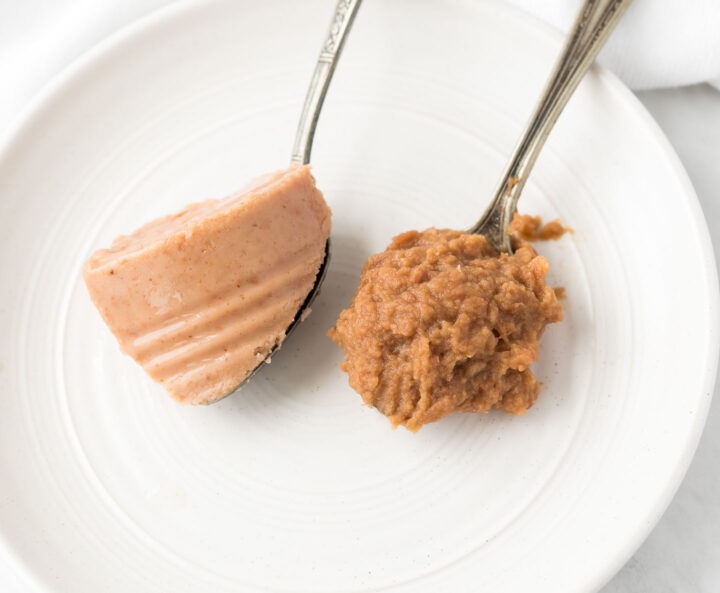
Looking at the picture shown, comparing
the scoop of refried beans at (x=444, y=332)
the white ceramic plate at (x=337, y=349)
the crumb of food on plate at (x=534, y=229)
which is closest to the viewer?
the scoop of refried beans at (x=444, y=332)

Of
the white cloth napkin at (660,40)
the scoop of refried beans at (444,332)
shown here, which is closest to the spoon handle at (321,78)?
the scoop of refried beans at (444,332)

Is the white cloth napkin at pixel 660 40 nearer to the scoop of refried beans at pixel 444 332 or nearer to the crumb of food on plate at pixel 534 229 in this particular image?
the crumb of food on plate at pixel 534 229

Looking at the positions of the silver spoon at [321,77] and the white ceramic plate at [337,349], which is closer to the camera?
the white ceramic plate at [337,349]

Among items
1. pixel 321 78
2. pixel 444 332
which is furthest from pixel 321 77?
pixel 444 332

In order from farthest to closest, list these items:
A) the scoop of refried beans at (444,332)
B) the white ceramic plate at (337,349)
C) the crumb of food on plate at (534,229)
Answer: the crumb of food on plate at (534,229)
the white ceramic plate at (337,349)
the scoop of refried beans at (444,332)

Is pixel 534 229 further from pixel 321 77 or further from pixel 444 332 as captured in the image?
pixel 321 77

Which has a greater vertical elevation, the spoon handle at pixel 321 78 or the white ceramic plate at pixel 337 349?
the spoon handle at pixel 321 78

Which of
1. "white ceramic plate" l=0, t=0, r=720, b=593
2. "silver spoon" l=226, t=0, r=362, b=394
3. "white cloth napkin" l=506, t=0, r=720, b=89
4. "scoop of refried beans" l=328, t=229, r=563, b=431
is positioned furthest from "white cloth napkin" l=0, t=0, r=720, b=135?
"scoop of refried beans" l=328, t=229, r=563, b=431
